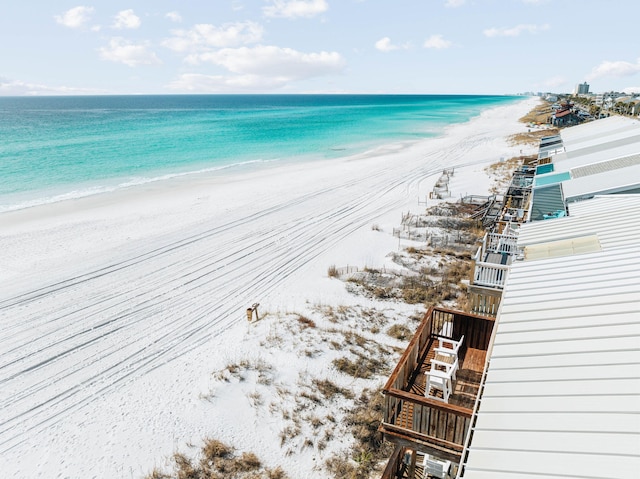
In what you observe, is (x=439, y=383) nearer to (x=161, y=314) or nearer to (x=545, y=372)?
(x=545, y=372)

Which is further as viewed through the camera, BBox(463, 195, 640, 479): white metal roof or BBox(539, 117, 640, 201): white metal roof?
BBox(539, 117, 640, 201): white metal roof

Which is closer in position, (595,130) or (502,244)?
(502,244)

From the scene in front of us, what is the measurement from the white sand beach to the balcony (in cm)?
277

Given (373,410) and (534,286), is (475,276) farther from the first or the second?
(373,410)

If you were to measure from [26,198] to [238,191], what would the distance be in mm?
16876

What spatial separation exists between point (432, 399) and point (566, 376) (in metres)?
2.74

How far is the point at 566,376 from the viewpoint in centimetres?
517

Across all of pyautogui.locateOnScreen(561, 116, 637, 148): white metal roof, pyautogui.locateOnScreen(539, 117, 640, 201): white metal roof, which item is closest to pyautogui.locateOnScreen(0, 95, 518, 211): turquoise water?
pyautogui.locateOnScreen(561, 116, 637, 148): white metal roof

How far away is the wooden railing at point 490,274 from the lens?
11.4 m

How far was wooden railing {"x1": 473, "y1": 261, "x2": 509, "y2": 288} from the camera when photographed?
37.5 ft

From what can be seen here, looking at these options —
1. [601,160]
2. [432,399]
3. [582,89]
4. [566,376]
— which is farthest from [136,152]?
[582,89]

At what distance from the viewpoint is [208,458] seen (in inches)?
357

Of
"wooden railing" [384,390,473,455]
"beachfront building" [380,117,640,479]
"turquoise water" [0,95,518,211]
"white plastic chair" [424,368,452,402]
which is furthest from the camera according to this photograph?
"turquoise water" [0,95,518,211]

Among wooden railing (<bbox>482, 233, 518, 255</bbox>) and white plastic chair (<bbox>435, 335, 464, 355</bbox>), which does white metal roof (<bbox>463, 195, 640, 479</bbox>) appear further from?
wooden railing (<bbox>482, 233, 518, 255</bbox>)
